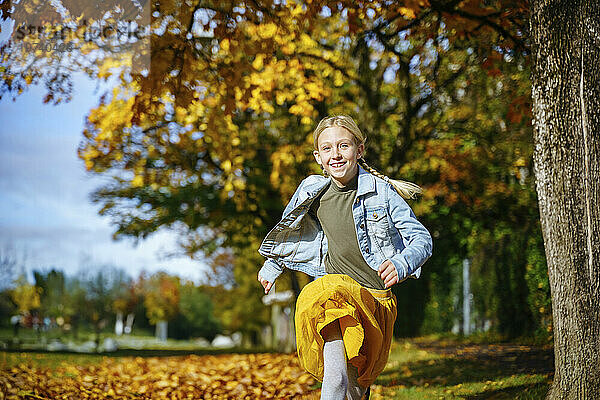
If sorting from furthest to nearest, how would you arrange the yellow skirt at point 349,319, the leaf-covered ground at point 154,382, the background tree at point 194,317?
the background tree at point 194,317
the leaf-covered ground at point 154,382
the yellow skirt at point 349,319

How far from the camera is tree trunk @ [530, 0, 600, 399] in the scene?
385 cm

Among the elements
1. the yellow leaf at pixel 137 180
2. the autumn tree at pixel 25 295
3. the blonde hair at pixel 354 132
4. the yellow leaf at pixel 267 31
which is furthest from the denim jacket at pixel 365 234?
the yellow leaf at pixel 137 180

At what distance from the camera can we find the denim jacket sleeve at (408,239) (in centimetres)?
289

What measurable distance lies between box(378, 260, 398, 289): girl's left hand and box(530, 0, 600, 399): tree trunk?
5.51 feet

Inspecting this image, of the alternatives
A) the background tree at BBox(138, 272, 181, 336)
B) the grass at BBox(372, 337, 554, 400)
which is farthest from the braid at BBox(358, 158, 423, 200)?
the background tree at BBox(138, 272, 181, 336)

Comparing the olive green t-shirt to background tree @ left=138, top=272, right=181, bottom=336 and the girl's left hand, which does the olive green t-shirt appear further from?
background tree @ left=138, top=272, right=181, bottom=336

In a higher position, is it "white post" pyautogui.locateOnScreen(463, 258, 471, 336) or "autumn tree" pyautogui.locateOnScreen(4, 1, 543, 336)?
"autumn tree" pyautogui.locateOnScreen(4, 1, 543, 336)

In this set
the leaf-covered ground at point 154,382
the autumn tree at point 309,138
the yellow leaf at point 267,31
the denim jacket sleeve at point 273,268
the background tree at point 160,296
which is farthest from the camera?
the background tree at point 160,296

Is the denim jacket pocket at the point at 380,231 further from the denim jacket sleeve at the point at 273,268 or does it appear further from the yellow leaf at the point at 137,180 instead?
the yellow leaf at the point at 137,180

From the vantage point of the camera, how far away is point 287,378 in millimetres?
6020

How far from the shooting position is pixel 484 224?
902cm

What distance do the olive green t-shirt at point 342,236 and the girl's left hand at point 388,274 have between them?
1.39 feet

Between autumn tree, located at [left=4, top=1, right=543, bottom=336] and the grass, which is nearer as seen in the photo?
the grass

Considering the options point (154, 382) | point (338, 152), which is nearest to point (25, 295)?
point (154, 382)
